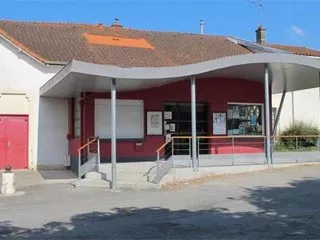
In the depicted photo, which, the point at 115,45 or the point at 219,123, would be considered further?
the point at 115,45

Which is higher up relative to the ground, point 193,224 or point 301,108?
point 301,108

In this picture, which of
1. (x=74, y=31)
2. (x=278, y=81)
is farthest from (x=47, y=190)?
(x=74, y=31)

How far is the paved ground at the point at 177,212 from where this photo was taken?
9258 mm

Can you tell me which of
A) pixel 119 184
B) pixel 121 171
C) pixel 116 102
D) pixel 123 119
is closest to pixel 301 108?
pixel 123 119

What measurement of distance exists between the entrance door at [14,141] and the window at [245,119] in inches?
341

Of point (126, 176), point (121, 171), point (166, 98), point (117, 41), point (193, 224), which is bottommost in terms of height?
point (193, 224)

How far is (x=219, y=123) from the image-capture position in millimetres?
23062

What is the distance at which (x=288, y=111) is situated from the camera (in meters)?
32.9

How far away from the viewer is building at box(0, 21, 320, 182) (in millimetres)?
20625

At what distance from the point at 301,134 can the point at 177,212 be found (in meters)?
19.1

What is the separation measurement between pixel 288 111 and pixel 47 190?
2032 centimetres

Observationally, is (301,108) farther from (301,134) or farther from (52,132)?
(52,132)

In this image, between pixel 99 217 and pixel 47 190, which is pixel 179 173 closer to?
pixel 47 190

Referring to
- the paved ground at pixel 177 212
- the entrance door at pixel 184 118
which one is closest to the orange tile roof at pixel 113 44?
the entrance door at pixel 184 118
